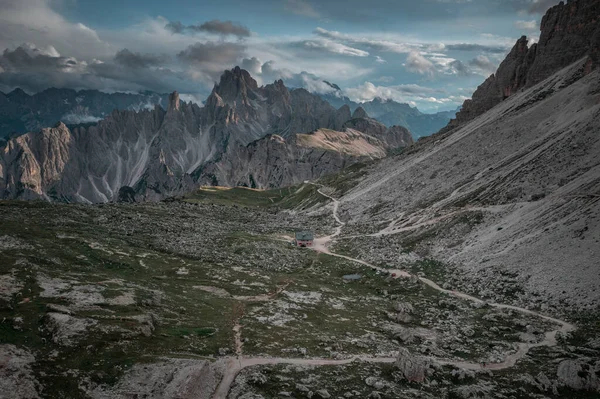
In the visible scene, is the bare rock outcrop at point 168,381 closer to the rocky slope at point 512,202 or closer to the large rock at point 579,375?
the large rock at point 579,375

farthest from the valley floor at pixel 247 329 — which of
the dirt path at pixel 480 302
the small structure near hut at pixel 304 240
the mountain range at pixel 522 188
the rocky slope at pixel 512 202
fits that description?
the small structure near hut at pixel 304 240

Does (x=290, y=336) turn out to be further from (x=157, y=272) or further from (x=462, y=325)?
(x=157, y=272)

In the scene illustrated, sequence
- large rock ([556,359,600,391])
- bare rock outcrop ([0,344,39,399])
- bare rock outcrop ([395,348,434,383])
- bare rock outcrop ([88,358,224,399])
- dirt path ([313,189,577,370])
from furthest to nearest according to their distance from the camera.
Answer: dirt path ([313,189,577,370]) < bare rock outcrop ([395,348,434,383]) < large rock ([556,359,600,391]) < bare rock outcrop ([88,358,224,399]) < bare rock outcrop ([0,344,39,399])

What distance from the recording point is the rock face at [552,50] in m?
152

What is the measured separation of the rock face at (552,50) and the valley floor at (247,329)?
122801mm

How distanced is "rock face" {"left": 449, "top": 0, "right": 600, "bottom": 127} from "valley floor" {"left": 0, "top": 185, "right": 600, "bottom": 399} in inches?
4835

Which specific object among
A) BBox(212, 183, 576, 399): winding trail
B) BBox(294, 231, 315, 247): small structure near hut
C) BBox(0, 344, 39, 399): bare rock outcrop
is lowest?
BBox(294, 231, 315, 247): small structure near hut

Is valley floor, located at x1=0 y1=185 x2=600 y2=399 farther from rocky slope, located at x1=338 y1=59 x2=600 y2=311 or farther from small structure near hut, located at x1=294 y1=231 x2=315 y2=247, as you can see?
small structure near hut, located at x1=294 y1=231 x2=315 y2=247

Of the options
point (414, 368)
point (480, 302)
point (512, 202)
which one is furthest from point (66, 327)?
point (512, 202)

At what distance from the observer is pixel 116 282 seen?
175ft

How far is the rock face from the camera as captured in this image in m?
152

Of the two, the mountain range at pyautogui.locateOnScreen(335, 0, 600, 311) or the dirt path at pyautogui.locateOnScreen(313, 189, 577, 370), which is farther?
the mountain range at pyautogui.locateOnScreen(335, 0, 600, 311)

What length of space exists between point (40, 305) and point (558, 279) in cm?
6883

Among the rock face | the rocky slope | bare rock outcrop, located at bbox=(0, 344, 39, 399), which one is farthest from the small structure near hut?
the rock face
